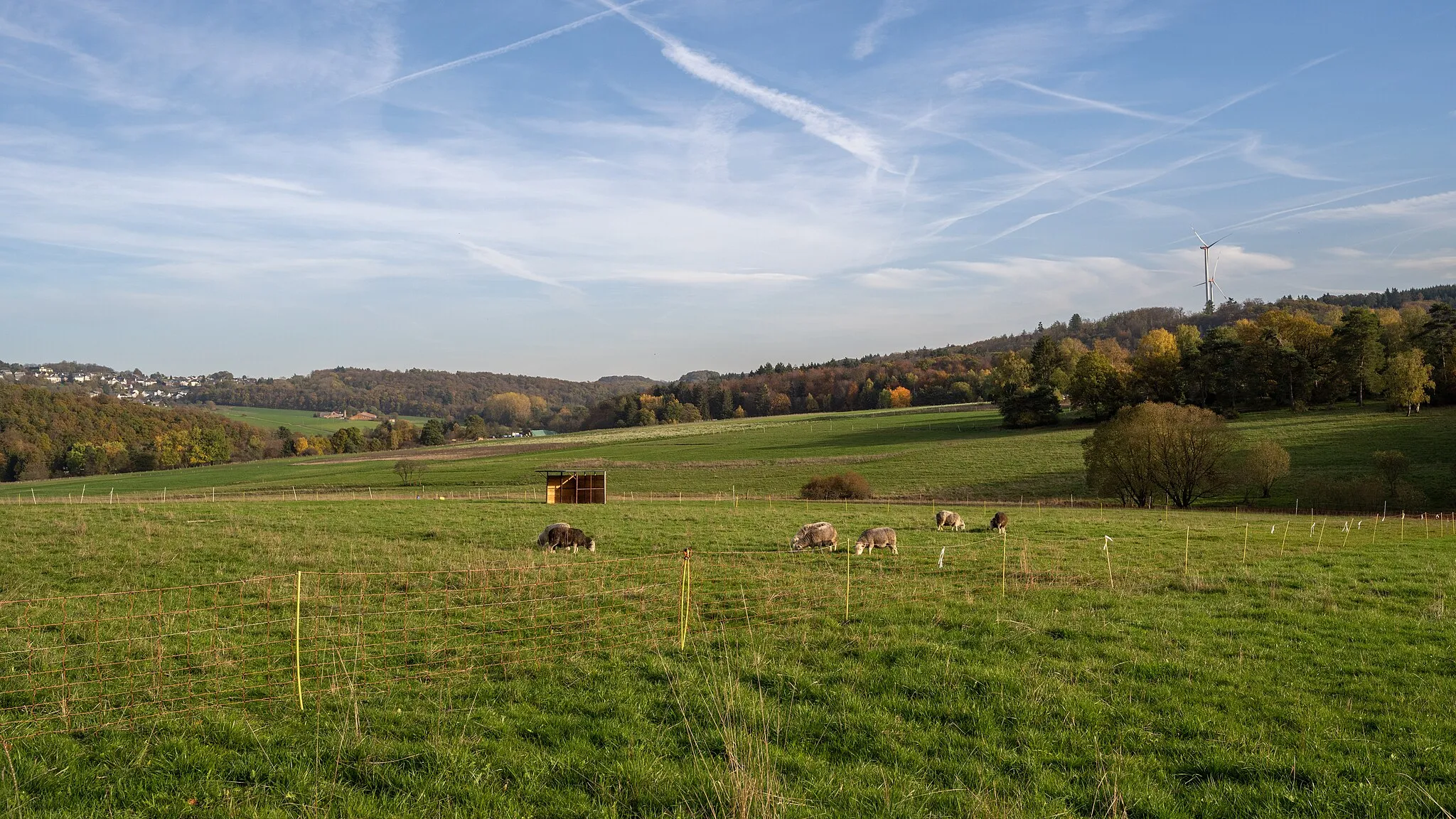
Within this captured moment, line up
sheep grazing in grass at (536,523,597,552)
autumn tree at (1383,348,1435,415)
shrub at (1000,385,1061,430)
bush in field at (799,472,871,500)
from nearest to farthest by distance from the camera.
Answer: sheep grazing in grass at (536,523,597,552)
bush in field at (799,472,871,500)
autumn tree at (1383,348,1435,415)
shrub at (1000,385,1061,430)

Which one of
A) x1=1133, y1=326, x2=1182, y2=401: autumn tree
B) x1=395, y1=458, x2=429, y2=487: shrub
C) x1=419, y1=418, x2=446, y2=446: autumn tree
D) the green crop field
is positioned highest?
x1=1133, y1=326, x2=1182, y2=401: autumn tree

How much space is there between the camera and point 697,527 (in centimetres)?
2400

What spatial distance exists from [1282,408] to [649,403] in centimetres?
9855

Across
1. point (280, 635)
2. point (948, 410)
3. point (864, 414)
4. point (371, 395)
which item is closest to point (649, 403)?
point (864, 414)

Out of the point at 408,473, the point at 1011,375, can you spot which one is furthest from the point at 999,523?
the point at 1011,375

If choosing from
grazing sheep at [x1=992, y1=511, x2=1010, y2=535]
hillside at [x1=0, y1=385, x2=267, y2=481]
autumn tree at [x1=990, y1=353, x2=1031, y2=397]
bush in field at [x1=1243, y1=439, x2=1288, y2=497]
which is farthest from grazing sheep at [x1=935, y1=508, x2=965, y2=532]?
hillside at [x1=0, y1=385, x2=267, y2=481]

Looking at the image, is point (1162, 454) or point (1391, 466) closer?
point (1162, 454)

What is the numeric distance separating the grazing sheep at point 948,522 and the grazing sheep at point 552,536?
37.8ft

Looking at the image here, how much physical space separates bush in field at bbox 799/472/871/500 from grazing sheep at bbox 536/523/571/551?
999 inches

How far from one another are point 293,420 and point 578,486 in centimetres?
14538

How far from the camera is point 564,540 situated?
19.6 m

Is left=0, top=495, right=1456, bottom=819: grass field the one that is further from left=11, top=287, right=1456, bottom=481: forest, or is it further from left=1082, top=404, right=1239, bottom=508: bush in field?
left=11, top=287, right=1456, bottom=481: forest

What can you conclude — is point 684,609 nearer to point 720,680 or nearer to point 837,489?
point 720,680

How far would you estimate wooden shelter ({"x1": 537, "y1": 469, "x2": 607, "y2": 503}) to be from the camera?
3647 cm
